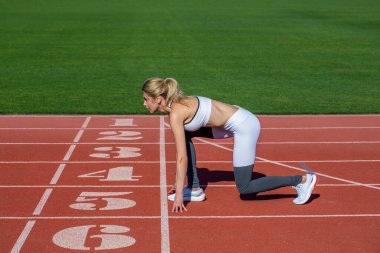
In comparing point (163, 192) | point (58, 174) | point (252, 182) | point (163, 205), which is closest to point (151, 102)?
point (163, 205)

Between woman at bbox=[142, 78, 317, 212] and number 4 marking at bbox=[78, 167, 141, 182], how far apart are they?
1188 millimetres

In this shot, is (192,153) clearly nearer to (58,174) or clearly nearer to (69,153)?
(58,174)

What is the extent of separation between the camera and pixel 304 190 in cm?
877

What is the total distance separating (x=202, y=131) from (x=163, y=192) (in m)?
1.14

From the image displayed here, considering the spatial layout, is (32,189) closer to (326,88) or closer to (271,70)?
(326,88)

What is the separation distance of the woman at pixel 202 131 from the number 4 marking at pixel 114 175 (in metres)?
1.19

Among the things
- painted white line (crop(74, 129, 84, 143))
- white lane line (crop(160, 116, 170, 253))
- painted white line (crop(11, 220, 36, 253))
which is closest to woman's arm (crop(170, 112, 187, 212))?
white lane line (crop(160, 116, 170, 253))

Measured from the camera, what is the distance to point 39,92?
1753 centimetres

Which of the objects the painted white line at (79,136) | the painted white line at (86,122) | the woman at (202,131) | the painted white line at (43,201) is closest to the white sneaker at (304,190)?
the woman at (202,131)

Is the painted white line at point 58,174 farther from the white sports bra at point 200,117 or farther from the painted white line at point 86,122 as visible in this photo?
the painted white line at point 86,122

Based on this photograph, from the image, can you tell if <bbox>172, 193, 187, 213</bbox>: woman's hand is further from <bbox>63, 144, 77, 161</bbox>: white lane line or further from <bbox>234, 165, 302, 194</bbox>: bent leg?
<bbox>63, 144, 77, 161</bbox>: white lane line

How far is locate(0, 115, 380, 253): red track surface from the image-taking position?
25.0 feet

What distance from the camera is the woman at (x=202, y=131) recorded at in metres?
8.09

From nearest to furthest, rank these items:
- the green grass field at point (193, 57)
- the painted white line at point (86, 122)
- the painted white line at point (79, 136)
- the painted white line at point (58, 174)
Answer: the painted white line at point (58, 174) < the painted white line at point (79, 136) < the painted white line at point (86, 122) < the green grass field at point (193, 57)
